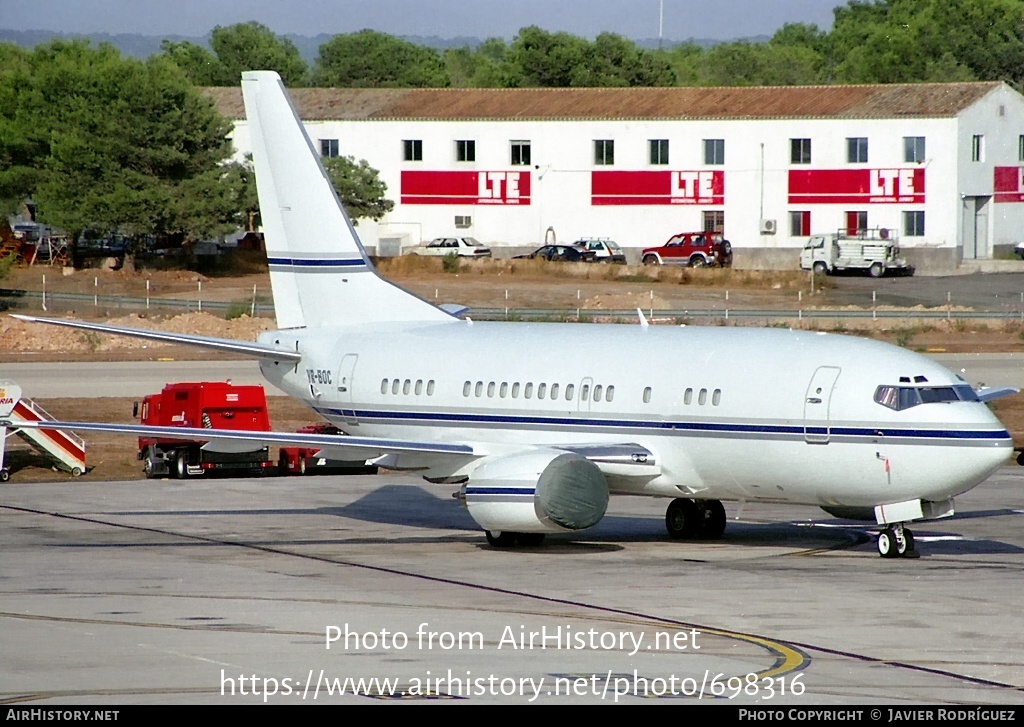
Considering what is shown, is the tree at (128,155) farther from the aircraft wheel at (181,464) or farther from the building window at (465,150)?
the aircraft wheel at (181,464)

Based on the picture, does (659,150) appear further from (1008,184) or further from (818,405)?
(818,405)

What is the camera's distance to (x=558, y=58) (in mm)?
152750

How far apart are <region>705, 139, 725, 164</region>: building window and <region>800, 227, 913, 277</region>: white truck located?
1050 centimetres

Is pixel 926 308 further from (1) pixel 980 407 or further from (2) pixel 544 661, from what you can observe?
(2) pixel 544 661

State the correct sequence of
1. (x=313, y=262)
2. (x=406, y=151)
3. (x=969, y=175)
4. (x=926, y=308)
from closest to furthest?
(x=313, y=262)
(x=926, y=308)
(x=969, y=175)
(x=406, y=151)

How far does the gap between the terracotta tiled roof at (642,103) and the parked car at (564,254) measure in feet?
41.9

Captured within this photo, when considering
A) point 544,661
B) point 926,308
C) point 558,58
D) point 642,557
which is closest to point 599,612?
point 544,661

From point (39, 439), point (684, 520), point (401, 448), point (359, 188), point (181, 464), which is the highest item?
point (359, 188)

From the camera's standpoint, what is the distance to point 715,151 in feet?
373

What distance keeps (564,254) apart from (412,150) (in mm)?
18457

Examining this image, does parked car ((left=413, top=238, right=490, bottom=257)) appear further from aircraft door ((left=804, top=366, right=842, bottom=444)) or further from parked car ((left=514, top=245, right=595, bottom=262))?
aircraft door ((left=804, top=366, right=842, bottom=444))

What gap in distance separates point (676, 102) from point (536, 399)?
88294mm

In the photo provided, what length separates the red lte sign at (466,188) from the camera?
117938mm

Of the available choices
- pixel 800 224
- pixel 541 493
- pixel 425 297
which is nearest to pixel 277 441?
pixel 541 493
